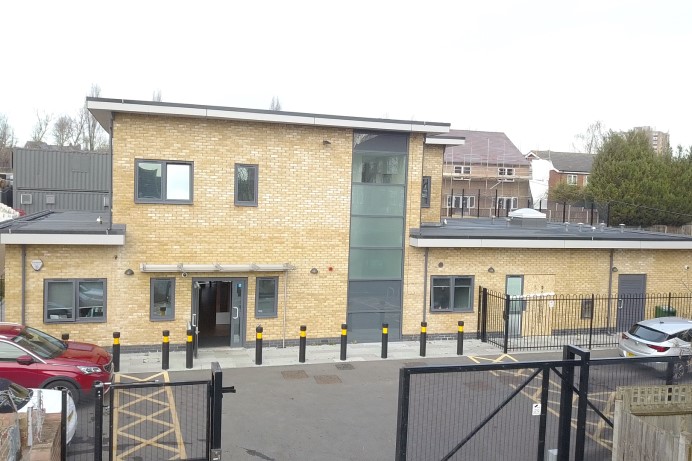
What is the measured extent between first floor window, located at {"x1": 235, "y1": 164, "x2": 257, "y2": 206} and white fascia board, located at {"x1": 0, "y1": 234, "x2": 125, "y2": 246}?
3.32 meters

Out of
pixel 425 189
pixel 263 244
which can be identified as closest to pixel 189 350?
pixel 263 244

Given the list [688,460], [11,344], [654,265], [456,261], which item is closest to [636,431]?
[688,460]

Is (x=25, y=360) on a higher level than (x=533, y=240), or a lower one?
lower

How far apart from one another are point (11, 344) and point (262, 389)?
5.09 m

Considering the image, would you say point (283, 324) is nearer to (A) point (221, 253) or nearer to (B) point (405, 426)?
(A) point (221, 253)

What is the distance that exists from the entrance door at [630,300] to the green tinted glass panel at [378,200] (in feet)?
27.3

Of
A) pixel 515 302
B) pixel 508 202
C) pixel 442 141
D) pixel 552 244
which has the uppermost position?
pixel 442 141

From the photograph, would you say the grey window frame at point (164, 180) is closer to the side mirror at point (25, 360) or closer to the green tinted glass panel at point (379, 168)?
the green tinted glass panel at point (379, 168)

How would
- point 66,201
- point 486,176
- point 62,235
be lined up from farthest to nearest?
point 486,176, point 66,201, point 62,235

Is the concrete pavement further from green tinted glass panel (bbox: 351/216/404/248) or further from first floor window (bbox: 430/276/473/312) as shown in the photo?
green tinted glass panel (bbox: 351/216/404/248)

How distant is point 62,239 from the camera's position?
15.3 metres

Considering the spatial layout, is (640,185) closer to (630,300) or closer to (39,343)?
(630,300)

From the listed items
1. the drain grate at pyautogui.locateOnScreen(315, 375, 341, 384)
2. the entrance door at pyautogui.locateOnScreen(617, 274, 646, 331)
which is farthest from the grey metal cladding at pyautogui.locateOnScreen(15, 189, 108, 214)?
the entrance door at pyautogui.locateOnScreen(617, 274, 646, 331)

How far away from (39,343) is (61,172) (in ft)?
96.2
